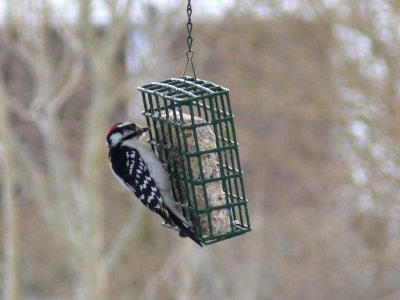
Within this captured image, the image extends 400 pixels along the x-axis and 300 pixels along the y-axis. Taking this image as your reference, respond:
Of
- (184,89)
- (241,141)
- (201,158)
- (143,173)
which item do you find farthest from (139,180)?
(241,141)

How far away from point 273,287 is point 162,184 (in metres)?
9.45

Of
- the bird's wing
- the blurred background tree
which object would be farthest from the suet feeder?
the blurred background tree

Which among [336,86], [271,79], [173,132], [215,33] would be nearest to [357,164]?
[336,86]

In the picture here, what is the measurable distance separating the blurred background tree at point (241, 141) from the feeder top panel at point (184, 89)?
5096 millimetres

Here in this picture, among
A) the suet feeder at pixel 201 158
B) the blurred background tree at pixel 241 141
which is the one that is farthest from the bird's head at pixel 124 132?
the blurred background tree at pixel 241 141

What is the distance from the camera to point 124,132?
5910mm

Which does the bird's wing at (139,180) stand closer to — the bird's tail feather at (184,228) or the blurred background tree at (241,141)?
the bird's tail feather at (184,228)

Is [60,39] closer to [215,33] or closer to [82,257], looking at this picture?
[215,33]

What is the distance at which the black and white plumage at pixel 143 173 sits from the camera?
556cm

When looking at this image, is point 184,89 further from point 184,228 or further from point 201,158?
point 184,228

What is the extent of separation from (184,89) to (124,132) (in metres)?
0.67

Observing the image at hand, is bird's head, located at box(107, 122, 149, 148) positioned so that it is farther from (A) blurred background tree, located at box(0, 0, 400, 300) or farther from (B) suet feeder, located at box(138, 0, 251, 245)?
(A) blurred background tree, located at box(0, 0, 400, 300)

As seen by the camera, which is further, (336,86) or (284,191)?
(284,191)

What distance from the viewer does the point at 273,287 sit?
14781 mm
